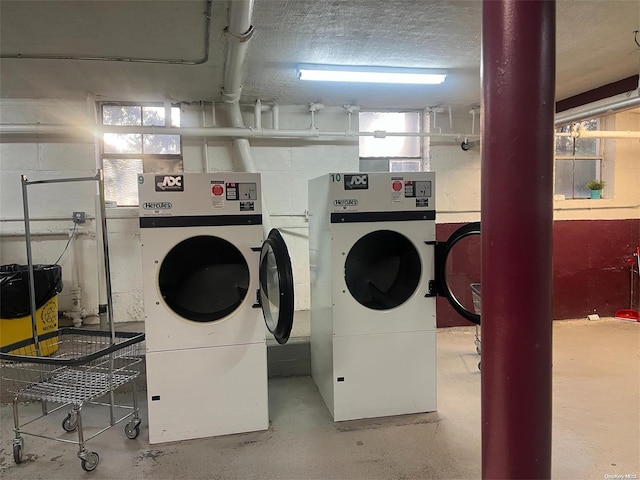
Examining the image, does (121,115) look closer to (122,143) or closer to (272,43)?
(122,143)

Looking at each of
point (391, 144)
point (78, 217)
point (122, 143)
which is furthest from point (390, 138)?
point (78, 217)

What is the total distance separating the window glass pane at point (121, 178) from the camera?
445 centimetres

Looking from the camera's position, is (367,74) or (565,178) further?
(565,178)

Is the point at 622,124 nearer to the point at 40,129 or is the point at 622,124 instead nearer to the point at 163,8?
the point at 163,8

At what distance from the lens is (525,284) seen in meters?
1.29

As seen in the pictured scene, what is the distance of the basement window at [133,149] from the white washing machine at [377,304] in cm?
229

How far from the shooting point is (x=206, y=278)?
2.91 meters

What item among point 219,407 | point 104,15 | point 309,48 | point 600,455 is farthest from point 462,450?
point 104,15

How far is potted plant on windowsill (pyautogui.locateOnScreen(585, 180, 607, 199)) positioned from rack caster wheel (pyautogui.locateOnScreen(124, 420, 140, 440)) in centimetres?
573

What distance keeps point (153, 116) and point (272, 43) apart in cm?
204

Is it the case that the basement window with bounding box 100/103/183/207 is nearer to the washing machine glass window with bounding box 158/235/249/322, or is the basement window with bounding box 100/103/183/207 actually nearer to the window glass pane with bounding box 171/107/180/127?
the window glass pane with bounding box 171/107/180/127

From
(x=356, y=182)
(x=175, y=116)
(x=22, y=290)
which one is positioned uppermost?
(x=175, y=116)

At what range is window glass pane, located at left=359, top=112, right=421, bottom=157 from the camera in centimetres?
502

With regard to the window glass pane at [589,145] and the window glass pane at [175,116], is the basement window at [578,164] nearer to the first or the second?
the window glass pane at [589,145]
